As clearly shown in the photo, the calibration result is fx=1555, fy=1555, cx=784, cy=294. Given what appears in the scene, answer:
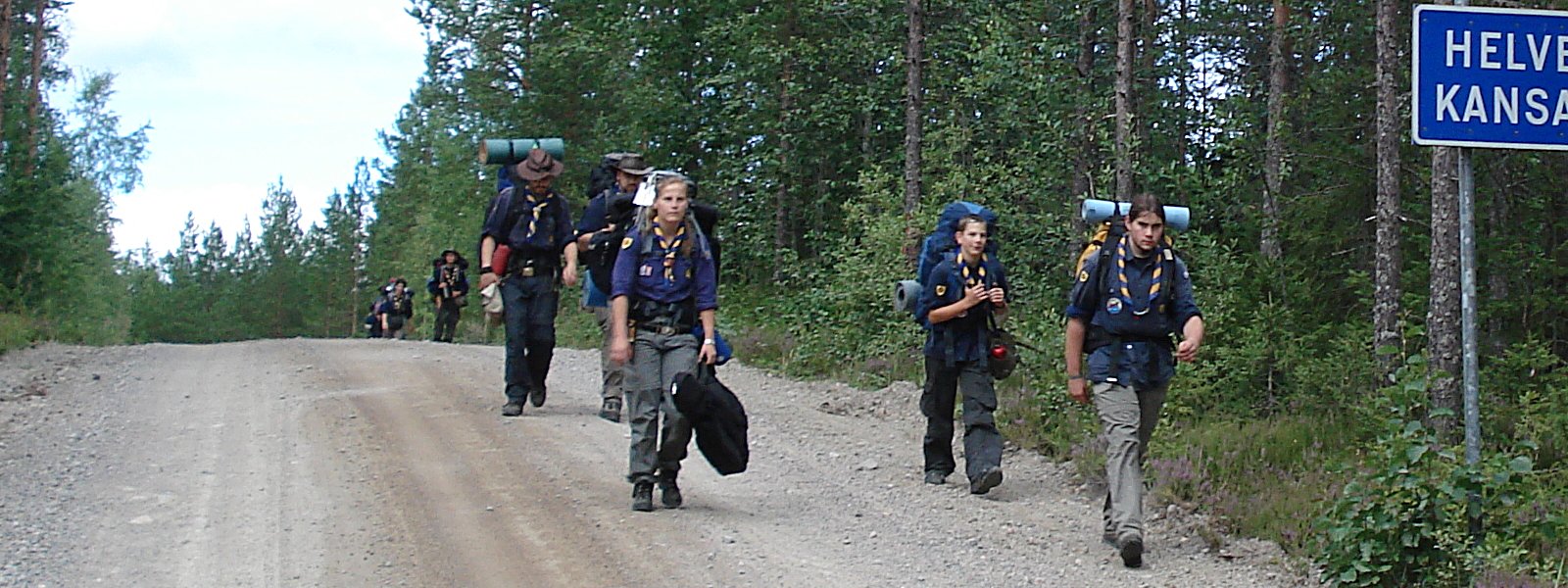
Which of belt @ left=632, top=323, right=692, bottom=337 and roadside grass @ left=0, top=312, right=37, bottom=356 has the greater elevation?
belt @ left=632, top=323, right=692, bottom=337

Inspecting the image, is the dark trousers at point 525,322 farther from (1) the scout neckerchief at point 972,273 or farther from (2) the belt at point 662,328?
(1) the scout neckerchief at point 972,273

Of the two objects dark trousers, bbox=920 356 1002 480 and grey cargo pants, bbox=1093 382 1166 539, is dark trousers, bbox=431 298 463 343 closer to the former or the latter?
Result: dark trousers, bbox=920 356 1002 480

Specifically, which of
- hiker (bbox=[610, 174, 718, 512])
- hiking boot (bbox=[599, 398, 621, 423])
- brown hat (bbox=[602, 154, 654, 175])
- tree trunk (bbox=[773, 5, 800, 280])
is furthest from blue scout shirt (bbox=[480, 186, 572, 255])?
tree trunk (bbox=[773, 5, 800, 280])

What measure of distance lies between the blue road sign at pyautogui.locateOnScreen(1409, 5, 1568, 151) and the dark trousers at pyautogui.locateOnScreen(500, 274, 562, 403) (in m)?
7.20

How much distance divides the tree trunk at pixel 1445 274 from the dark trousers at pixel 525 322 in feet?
20.4

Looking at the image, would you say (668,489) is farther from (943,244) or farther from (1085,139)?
(1085,139)

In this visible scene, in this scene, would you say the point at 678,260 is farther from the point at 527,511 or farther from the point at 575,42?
the point at 575,42

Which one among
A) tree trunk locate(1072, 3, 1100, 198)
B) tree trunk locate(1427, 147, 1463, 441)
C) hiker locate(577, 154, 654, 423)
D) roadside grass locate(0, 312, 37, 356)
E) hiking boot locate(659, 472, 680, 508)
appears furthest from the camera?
roadside grass locate(0, 312, 37, 356)

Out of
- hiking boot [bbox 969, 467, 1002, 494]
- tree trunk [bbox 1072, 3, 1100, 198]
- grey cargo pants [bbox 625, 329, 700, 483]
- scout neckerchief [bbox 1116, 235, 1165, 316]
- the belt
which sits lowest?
hiking boot [bbox 969, 467, 1002, 494]

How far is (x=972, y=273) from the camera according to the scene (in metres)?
9.45

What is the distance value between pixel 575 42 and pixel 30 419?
18.2m

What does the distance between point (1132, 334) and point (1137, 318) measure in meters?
0.09

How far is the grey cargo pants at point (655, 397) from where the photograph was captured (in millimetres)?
8547

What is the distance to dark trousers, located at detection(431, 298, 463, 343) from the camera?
25516 mm
